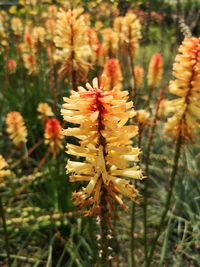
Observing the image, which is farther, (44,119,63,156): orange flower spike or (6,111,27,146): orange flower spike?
(6,111,27,146): orange flower spike

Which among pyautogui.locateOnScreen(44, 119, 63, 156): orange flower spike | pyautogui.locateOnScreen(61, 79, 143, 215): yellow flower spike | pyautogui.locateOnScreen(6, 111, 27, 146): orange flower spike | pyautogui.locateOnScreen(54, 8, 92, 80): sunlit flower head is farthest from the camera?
pyautogui.locateOnScreen(6, 111, 27, 146): orange flower spike

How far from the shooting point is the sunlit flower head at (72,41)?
3338 millimetres

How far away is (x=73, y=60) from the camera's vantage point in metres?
3.57

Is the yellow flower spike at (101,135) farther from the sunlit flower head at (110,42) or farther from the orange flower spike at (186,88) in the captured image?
the sunlit flower head at (110,42)

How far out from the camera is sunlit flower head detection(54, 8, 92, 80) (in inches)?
131

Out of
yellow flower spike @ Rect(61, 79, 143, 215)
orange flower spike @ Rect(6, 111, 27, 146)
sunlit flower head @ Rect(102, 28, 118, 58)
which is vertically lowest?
orange flower spike @ Rect(6, 111, 27, 146)

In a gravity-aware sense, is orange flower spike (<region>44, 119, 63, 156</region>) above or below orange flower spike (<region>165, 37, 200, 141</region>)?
below

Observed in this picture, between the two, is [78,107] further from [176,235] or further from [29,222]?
[176,235]

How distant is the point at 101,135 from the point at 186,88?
109 cm

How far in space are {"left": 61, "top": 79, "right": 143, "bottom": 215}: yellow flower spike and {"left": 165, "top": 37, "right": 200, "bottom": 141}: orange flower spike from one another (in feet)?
2.89

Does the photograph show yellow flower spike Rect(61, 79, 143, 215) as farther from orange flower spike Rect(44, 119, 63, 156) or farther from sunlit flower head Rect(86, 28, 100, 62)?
sunlit flower head Rect(86, 28, 100, 62)

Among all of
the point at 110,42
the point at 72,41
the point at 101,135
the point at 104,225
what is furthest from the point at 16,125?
the point at 101,135

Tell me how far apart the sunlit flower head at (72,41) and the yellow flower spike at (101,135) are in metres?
1.51

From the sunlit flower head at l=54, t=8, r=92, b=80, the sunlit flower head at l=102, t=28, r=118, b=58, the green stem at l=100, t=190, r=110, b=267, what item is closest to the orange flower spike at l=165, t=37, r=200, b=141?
the sunlit flower head at l=54, t=8, r=92, b=80
